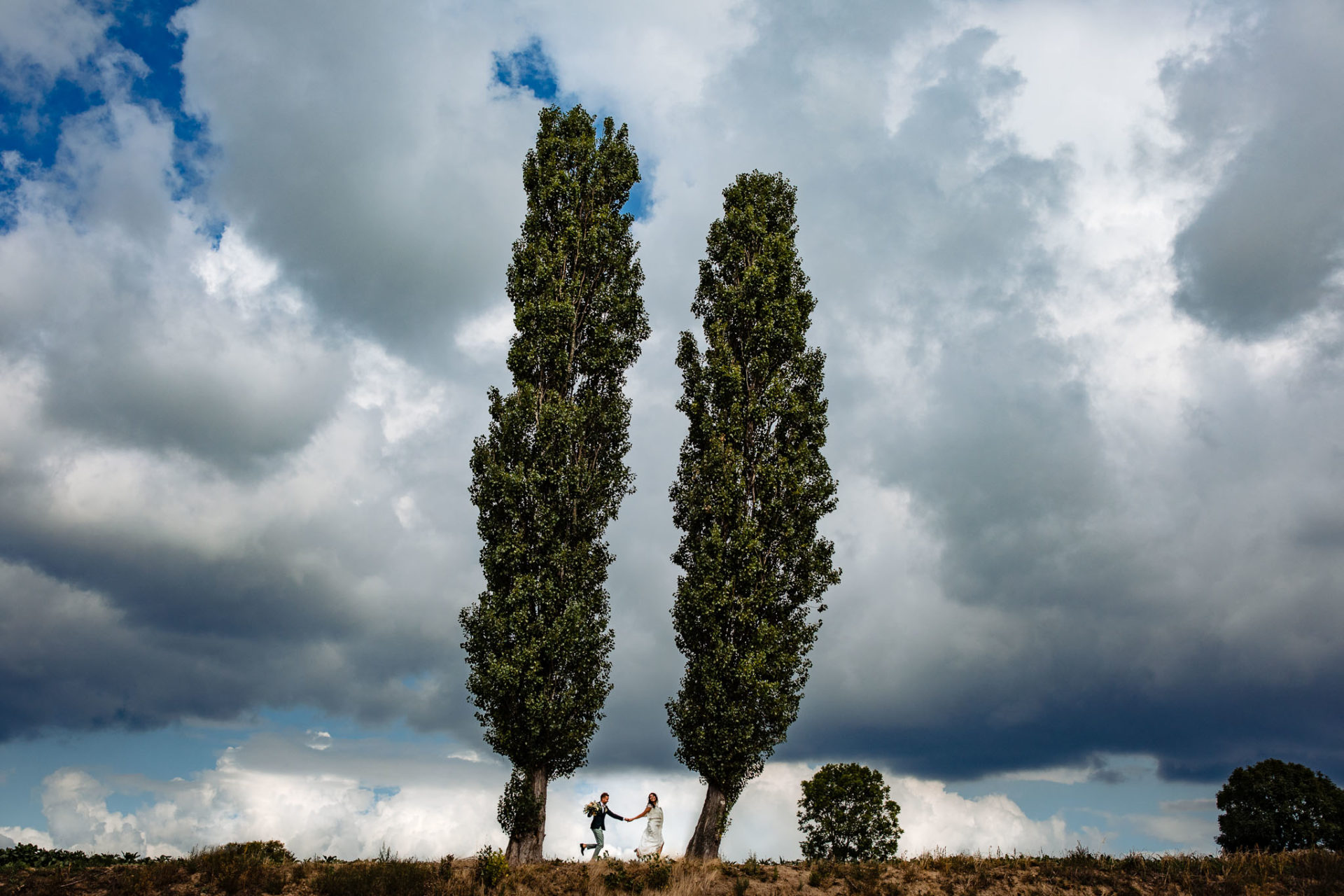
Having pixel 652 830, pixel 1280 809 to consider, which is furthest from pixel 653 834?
pixel 1280 809

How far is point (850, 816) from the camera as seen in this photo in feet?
130

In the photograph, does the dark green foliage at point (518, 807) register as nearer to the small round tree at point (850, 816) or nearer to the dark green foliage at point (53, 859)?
the dark green foliage at point (53, 859)

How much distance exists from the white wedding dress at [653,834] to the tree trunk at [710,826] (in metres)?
1.33

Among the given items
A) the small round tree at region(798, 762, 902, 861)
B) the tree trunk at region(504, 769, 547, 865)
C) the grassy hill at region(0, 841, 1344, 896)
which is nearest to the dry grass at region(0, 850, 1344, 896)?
the grassy hill at region(0, 841, 1344, 896)

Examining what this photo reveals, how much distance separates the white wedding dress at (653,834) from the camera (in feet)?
70.3

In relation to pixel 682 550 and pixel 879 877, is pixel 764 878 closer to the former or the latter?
pixel 879 877

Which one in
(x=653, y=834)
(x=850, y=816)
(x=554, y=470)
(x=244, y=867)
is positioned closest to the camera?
(x=244, y=867)

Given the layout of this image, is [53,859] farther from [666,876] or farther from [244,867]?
[666,876]

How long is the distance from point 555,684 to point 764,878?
788 cm

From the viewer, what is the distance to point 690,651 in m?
24.7

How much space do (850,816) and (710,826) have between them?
2001 cm

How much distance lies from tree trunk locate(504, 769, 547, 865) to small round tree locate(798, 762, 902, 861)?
2158 centimetres

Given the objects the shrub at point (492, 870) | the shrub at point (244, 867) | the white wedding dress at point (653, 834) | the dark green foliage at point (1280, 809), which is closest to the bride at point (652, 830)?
the white wedding dress at point (653, 834)

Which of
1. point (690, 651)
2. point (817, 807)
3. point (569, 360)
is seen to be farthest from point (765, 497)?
point (817, 807)
